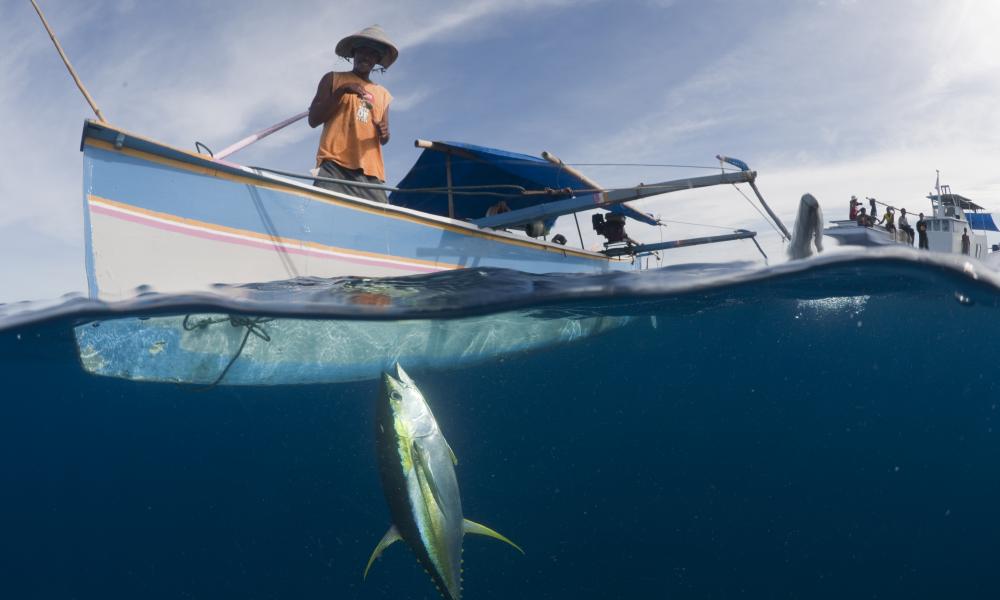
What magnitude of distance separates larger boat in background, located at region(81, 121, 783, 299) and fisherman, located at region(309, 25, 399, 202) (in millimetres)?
742

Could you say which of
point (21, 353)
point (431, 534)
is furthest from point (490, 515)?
point (431, 534)

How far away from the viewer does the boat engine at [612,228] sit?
1356 cm

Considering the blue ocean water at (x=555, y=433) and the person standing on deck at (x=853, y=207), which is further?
the person standing on deck at (x=853, y=207)

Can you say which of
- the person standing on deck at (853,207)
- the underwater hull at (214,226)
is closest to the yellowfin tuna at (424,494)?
the underwater hull at (214,226)

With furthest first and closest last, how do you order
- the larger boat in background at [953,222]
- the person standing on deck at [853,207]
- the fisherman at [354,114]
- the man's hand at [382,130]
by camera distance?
the larger boat in background at [953,222]
the person standing on deck at [853,207]
the man's hand at [382,130]
the fisherman at [354,114]

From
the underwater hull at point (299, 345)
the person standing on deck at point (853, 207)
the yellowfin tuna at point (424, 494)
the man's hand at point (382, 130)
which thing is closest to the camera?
the yellowfin tuna at point (424, 494)

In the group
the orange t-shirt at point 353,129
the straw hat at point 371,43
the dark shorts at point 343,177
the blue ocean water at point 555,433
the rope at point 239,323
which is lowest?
the blue ocean water at point 555,433

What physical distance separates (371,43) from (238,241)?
3298 mm

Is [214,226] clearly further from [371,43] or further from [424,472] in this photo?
[424,472]

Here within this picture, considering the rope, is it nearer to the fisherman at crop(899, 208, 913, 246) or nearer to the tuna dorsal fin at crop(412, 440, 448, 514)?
the tuna dorsal fin at crop(412, 440, 448, 514)

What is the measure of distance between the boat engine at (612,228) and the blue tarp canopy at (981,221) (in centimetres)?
4008

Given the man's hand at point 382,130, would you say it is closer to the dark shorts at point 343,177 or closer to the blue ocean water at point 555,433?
the dark shorts at point 343,177

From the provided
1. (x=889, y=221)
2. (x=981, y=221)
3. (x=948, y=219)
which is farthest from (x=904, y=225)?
(x=981, y=221)

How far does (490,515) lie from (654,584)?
563 centimetres
